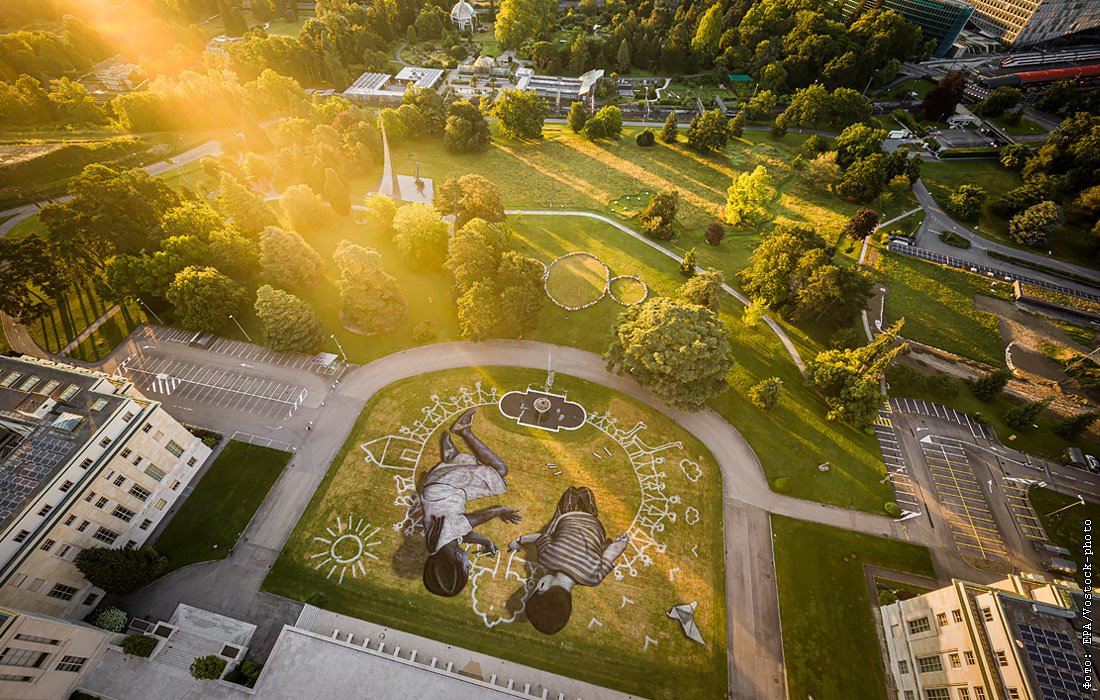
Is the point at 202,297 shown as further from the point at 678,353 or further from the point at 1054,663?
the point at 1054,663

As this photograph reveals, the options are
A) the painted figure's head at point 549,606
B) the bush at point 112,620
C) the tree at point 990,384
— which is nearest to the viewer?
the bush at point 112,620

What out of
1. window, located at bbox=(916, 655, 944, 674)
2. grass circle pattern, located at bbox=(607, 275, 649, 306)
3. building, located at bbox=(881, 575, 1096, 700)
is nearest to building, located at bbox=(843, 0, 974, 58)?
grass circle pattern, located at bbox=(607, 275, 649, 306)

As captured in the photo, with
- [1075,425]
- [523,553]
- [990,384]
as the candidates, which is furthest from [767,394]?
[1075,425]

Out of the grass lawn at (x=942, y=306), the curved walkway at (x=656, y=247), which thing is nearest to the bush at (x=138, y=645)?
the curved walkway at (x=656, y=247)

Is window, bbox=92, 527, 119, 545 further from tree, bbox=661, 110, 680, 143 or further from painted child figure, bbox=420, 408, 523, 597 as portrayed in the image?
tree, bbox=661, 110, 680, 143

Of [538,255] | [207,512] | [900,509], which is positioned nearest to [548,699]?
[207,512]

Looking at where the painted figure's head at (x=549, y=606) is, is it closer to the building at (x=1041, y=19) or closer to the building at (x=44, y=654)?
the building at (x=44, y=654)

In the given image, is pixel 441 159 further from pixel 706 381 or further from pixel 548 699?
pixel 548 699
